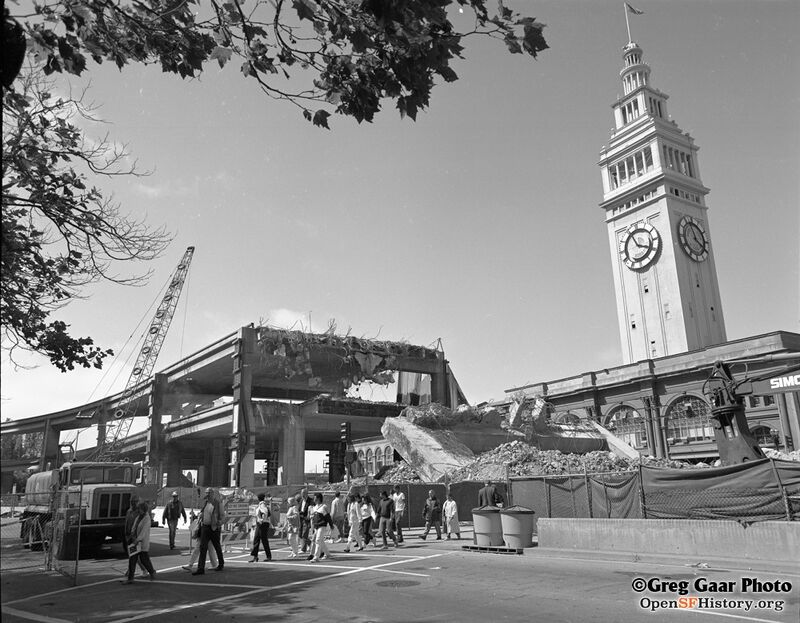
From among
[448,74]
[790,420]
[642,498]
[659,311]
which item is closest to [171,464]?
[790,420]

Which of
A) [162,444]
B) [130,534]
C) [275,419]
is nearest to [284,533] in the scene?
[130,534]

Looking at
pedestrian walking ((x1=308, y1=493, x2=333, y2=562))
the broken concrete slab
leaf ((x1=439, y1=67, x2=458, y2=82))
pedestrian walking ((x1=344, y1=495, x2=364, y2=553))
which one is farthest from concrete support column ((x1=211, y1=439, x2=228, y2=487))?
leaf ((x1=439, y1=67, x2=458, y2=82))

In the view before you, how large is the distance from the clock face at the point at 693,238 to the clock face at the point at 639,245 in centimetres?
337

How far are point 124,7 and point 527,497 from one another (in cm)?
1797

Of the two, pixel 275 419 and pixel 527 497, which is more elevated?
pixel 275 419

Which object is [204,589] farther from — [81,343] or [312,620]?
[81,343]

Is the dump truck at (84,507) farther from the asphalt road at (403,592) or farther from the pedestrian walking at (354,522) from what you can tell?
the pedestrian walking at (354,522)

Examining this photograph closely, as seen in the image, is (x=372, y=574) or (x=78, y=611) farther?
(x=372, y=574)

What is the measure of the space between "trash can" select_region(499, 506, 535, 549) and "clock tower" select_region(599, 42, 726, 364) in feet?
245

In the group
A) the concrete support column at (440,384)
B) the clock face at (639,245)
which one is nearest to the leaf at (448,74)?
the concrete support column at (440,384)

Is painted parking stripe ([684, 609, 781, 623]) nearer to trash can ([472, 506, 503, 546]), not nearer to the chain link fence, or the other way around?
the chain link fence

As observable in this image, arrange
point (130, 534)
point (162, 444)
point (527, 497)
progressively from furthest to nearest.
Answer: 1. point (162, 444)
2. point (527, 497)
3. point (130, 534)

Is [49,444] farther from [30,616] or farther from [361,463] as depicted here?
[30,616]

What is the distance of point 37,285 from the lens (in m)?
13.6
